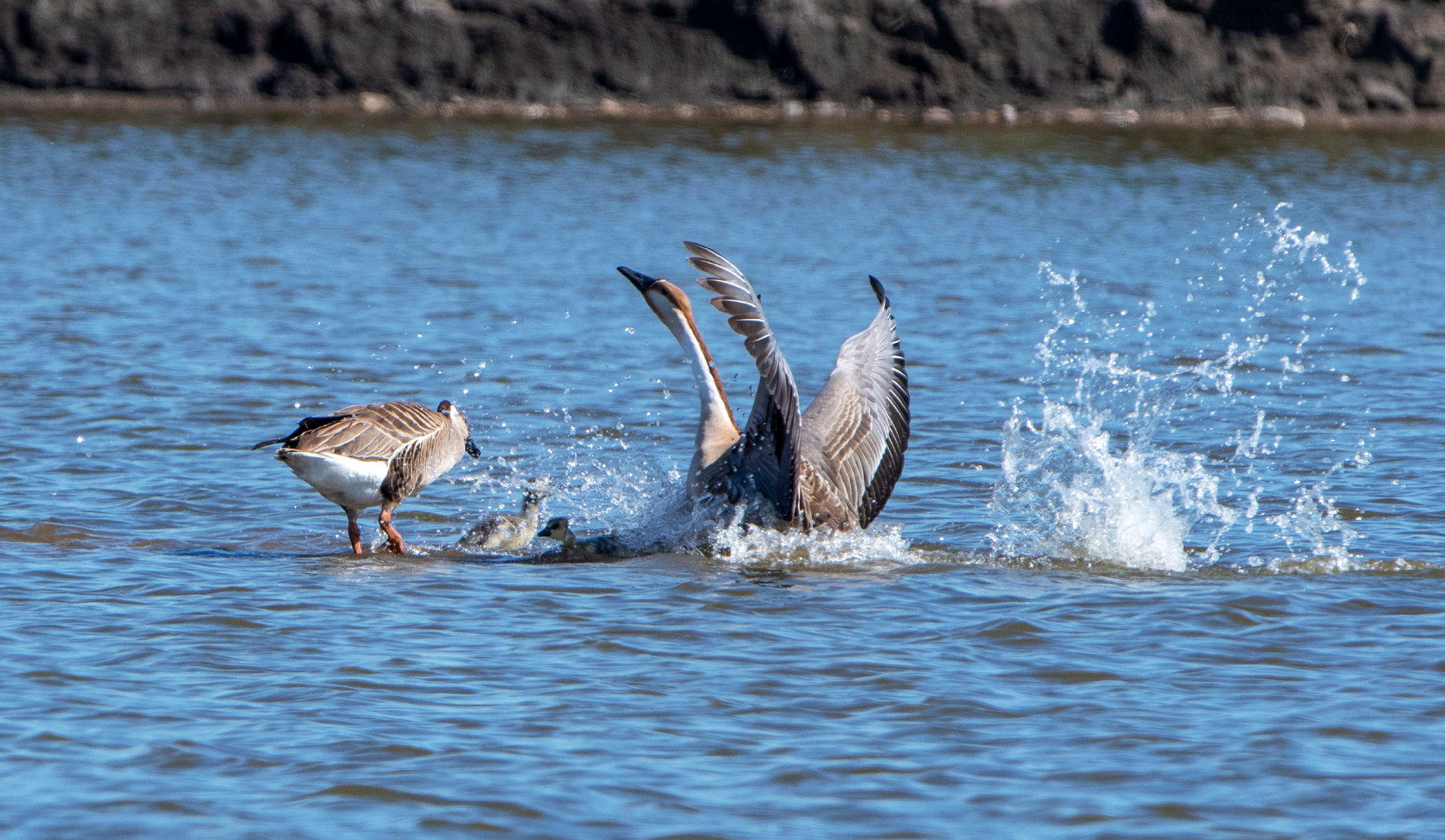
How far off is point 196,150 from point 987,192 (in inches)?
433

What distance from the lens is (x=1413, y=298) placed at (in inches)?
581

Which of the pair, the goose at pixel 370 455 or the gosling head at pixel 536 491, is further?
the gosling head at pixel 536 491

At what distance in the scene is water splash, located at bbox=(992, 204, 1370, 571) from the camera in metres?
7.53

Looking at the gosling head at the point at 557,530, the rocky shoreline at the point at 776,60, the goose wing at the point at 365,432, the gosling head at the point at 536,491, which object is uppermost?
the rocky shoreline at the point at 776,60

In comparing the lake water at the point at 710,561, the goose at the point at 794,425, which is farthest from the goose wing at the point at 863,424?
the lake water at the point at 710,561

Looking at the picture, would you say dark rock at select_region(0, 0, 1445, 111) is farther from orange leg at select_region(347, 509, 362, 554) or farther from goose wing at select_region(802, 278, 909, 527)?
orange leg at select_region(347, 509, 362, 554)

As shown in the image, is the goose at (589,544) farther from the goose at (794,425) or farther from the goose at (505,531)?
the goose at (794,425)

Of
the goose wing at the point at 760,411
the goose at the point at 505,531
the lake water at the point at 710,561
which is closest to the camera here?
the lake water at the point at 710,561

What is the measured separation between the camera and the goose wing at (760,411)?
19.8ft

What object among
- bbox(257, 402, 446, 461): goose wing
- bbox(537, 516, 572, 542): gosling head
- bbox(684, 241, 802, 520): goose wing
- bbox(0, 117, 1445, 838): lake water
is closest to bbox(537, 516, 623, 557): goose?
bbox(537, 516, 572, 542): gosling head

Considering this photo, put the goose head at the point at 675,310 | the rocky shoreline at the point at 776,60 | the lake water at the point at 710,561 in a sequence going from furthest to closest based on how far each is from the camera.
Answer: the rocky shoreline at the point at 776,60 < the goose head at the point at 675,310 < the lake water at the point at 710,561

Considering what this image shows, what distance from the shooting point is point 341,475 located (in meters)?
7.01

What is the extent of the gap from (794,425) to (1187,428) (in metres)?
4.64

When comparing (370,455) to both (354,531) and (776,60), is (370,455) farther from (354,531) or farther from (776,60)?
(776,60)
